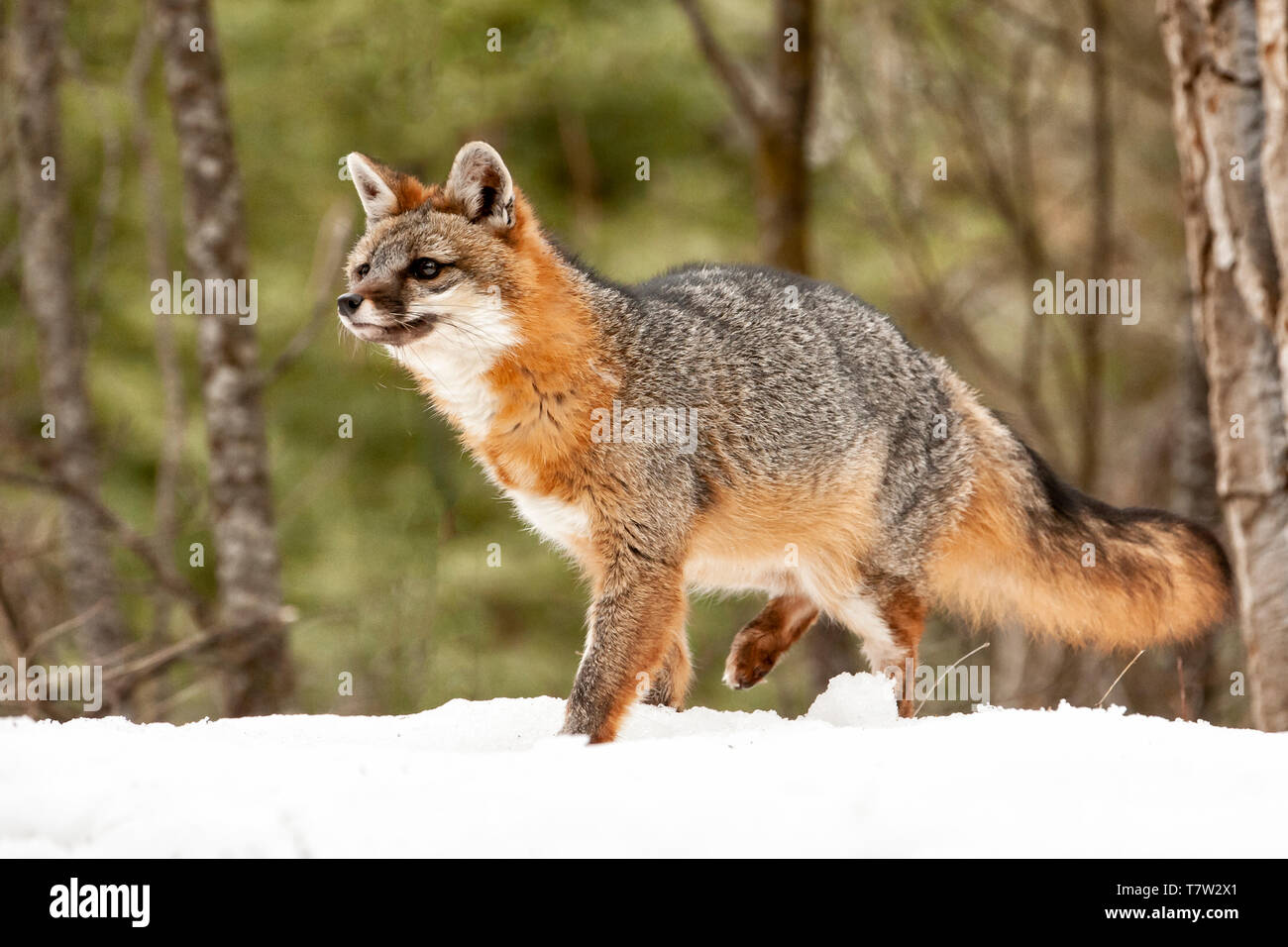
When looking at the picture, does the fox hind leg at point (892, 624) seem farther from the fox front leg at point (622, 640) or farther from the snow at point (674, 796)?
the snow at point (674, 796)

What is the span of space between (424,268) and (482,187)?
45 centimetres

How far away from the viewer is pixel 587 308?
5.26 m

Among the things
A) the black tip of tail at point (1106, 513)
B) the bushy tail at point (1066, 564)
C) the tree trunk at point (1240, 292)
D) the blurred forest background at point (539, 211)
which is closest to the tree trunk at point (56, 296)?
the blurred forest background at point (539, 211)

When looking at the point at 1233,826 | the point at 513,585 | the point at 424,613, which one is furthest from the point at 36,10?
the point at 1233,826

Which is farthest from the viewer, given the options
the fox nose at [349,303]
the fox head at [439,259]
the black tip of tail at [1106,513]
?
the black tip of tail at [1106,513]

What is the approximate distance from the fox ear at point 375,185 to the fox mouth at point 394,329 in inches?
30.9

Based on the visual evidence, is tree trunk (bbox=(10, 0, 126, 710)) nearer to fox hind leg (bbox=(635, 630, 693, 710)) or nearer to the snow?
fox hind leg (bbox=(635, 630, 693, 710))

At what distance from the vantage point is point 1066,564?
5.99 m

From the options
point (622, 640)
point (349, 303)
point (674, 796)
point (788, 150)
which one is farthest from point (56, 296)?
point (674, 796)

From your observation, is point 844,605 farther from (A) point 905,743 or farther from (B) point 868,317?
(A) point 905,743

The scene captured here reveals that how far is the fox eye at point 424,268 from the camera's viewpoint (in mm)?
4945

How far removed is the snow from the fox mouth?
1.51 metres

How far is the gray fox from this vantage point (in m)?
4.95

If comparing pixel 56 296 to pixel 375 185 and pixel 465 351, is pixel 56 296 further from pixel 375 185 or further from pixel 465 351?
pixel 465 351
